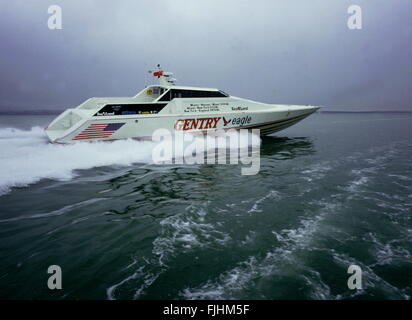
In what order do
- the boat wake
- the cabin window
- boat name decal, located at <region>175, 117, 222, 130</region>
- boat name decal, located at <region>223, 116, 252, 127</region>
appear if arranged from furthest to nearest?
boat name decal, located at <region>223, 116, 252, 127</region>, the cabin window, boat name decal, located at <region>175, 117, 222, 130</region>, the boat wake

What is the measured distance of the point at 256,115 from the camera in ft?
52.3

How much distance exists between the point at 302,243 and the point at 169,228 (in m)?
2.40

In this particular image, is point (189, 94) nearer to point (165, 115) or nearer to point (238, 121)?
point (165, 115)

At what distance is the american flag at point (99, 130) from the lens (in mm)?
11406

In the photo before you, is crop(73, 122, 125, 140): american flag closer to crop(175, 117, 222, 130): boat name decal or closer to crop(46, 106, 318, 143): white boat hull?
crop(46, 106, 318, 143): white boat hull

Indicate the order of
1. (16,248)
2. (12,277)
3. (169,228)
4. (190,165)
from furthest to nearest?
(190,165) → (169,228) → (16,248) → (12,277)

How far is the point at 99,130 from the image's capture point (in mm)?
11789

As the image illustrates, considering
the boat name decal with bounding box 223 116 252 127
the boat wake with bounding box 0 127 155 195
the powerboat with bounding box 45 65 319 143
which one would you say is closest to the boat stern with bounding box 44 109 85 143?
the powerboat with bounding box 45 65 319 143

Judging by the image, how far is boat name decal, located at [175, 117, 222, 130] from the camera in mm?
13756

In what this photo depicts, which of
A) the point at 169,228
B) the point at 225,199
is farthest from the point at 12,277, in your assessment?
the point at 225,199

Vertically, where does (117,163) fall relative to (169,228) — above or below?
above

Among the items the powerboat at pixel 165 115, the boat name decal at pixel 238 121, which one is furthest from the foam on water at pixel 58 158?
the boat name decal at pixel 238 121

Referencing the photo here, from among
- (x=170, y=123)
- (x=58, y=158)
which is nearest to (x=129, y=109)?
(x=170, y=123)
